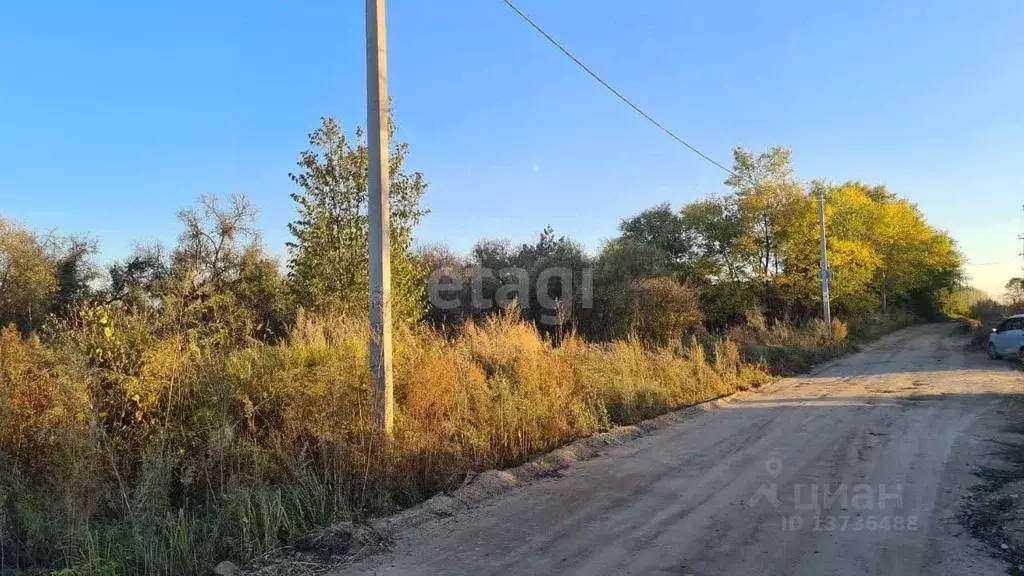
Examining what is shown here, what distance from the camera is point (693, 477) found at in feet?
22.4

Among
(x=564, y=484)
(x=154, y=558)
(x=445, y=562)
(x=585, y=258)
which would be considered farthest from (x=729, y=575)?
(x=585, y=258)

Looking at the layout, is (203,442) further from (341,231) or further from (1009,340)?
(1009,340)

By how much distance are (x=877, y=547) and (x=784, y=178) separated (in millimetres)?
34291

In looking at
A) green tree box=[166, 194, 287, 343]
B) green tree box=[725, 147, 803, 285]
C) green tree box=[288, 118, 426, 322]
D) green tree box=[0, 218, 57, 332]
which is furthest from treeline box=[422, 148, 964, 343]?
green tree box=[0, 218, 57, 332]

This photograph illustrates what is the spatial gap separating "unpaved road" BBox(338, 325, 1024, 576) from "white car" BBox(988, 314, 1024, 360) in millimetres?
11632

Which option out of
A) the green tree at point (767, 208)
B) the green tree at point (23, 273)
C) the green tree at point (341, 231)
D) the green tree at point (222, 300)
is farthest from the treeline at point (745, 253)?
the green tree at point (23, 273)

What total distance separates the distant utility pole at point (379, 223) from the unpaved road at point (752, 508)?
5.27 ft

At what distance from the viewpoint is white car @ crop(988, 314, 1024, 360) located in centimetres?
1928

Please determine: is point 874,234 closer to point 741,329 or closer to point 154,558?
point 741,329

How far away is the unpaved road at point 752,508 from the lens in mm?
4488

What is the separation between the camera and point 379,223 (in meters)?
6.59

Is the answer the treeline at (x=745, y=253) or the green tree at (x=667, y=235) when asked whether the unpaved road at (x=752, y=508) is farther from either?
the green tree at (x=667, y=235)

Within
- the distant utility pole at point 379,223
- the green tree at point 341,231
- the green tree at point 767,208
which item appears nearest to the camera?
the distant utility pole at point 379,223

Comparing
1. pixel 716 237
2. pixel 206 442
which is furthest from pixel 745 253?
pixel 206 442
